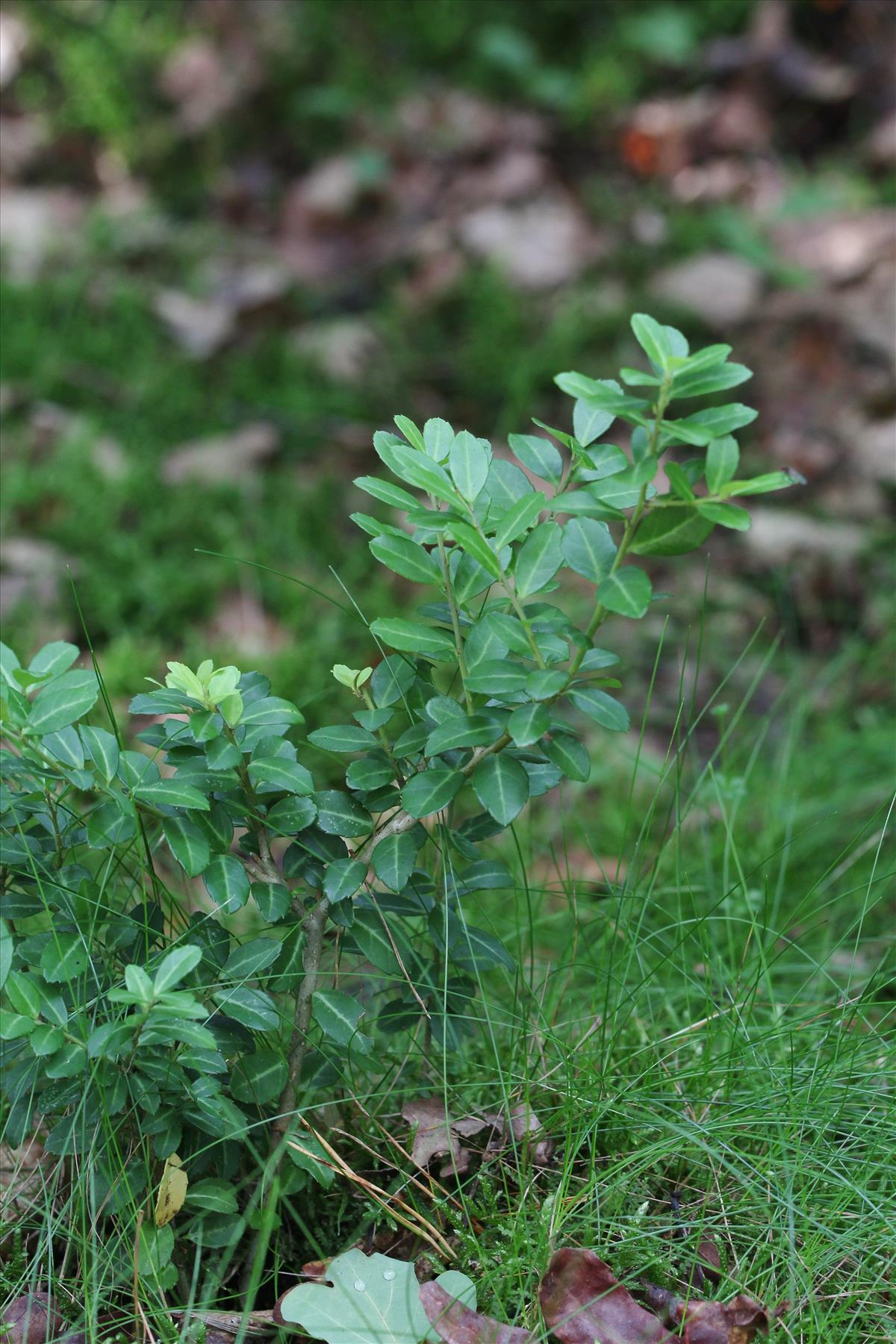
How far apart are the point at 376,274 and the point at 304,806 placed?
287 centimetres

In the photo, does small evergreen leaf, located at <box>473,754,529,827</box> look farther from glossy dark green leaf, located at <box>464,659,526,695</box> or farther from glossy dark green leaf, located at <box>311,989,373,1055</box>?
glossy dark green leaf, located at <box>311,989,373,1055</box>

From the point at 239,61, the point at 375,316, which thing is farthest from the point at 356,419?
the point at 239,61

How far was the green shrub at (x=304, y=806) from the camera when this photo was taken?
102 centimetres

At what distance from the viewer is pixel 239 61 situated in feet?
12.8

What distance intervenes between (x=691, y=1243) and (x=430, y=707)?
1.97ft

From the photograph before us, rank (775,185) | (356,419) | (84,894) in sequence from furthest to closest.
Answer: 1. (775,185)
2. (356,419)
3. (84,894)

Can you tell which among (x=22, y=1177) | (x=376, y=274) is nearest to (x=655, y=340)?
(x=22, y=1177)

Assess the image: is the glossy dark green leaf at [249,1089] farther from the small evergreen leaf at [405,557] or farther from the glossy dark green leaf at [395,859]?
the small evergreen leaf at [405,557]

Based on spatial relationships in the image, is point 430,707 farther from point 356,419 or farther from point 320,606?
point 356,419

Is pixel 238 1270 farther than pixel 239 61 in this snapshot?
No

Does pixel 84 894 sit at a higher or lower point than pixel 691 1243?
higher

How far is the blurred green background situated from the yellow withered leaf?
52.6 inches

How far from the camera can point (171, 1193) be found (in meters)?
1.12

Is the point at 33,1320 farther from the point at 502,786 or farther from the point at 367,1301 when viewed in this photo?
the point at 502,786
